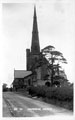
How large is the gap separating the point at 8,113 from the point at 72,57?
1385 mm

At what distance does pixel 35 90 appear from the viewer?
5.04 m

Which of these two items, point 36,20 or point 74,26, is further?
point 36,20

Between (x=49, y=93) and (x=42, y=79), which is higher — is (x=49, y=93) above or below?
below

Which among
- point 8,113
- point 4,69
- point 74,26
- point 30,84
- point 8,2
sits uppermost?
point 8,2

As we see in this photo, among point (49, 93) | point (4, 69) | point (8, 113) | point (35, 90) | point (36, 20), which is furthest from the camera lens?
point (49, 93)

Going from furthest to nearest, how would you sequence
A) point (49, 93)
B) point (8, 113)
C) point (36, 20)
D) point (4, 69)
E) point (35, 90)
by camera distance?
point (49, 93) → point (35, 90) → point (36, 20) → point (4, 69) → point (8, 113)

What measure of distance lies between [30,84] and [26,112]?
1.55 meters

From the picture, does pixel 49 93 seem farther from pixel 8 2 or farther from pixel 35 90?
pixel 8 2

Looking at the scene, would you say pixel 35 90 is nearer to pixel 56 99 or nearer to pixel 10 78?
pixel 56 99

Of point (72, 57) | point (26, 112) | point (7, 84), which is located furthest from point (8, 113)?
A: point (72, 57)

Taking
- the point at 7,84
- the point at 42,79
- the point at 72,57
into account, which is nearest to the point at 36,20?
the point at 72,57

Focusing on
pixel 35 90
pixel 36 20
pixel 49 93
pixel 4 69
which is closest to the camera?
pixel 4 69

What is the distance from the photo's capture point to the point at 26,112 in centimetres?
356

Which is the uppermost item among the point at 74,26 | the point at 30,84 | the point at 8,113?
the point at 74,26
